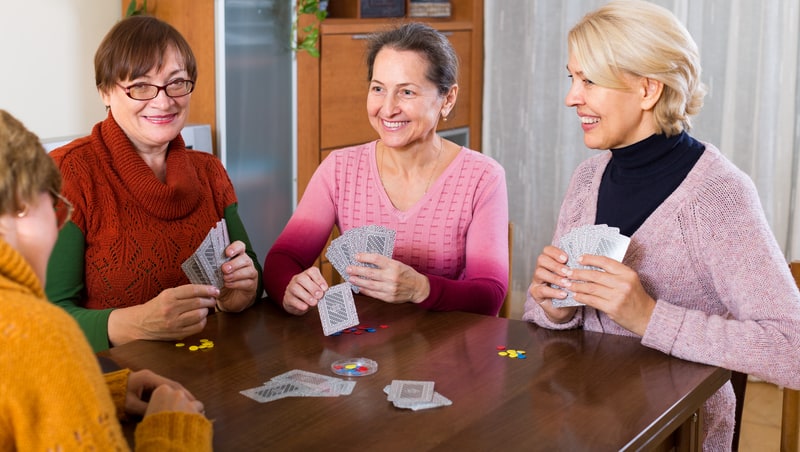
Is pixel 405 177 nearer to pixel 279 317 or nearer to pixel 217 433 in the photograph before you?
pixel 279 317

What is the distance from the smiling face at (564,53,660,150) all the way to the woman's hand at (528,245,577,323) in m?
0.31

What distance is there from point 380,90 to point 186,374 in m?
1.21

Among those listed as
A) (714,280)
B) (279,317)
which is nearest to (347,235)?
(279,317)

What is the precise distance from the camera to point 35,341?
1062 millimetres

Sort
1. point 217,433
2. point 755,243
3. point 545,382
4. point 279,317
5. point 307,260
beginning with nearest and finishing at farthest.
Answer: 1. point 217,433
2. point 545,382
3. point 755,243
4. point 279,317
5. point 307,260

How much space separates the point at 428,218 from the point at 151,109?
83cm

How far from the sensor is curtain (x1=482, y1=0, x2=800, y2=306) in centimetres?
425

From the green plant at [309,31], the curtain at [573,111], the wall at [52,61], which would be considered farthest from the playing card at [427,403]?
the curtain at [573,111]

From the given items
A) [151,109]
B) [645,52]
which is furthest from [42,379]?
[645,52]

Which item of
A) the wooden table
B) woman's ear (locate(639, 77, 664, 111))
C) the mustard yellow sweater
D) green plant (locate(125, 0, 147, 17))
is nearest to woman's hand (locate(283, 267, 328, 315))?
the wooden table

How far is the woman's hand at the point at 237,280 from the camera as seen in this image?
2211 mm

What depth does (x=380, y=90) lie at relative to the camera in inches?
107

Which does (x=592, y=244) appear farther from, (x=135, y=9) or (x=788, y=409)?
(x=135, y=9)

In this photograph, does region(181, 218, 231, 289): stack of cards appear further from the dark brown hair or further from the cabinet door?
the cabinet door
